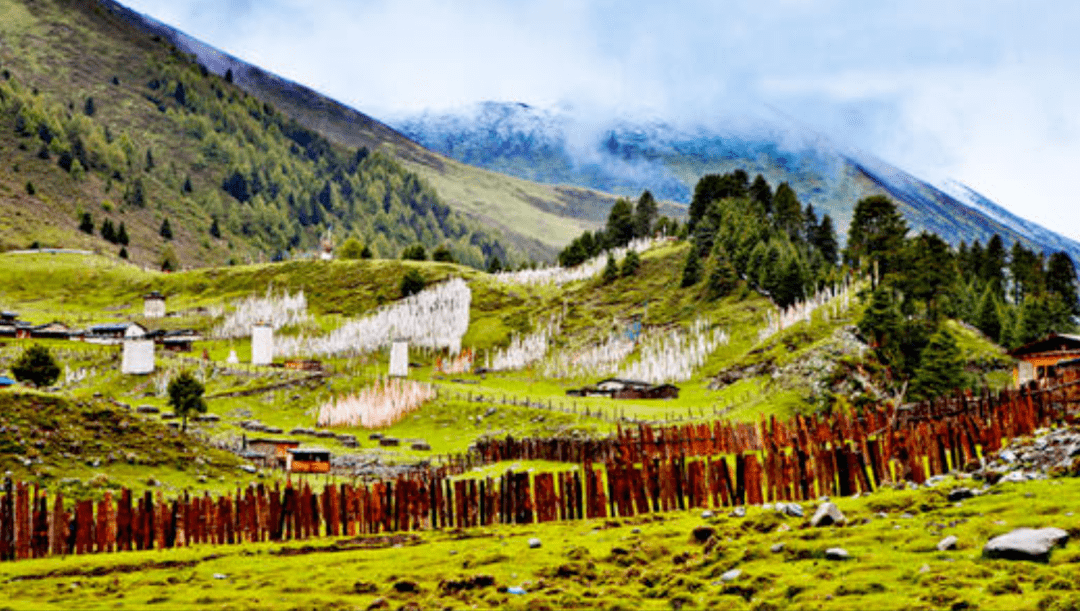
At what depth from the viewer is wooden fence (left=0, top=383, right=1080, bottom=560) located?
2555cm

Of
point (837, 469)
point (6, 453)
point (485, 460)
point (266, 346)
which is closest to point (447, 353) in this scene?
point (266, 346)

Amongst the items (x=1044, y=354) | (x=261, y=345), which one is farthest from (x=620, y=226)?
(x=1044, y=354)

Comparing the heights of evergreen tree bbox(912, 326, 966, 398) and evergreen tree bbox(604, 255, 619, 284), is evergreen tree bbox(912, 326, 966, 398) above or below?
below

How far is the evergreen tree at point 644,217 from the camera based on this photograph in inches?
7422

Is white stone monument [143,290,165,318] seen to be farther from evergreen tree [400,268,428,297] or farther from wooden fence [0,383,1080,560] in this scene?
wooden fence [0,383,1080,560]

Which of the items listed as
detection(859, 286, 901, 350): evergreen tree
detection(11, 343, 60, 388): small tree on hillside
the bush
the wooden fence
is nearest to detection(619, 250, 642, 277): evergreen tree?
the bush

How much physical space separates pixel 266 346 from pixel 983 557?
122495mm

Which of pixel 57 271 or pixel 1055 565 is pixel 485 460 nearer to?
pixel 1055 565

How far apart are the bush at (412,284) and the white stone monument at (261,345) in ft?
155

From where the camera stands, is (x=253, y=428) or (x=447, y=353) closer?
(x=253, y=428)

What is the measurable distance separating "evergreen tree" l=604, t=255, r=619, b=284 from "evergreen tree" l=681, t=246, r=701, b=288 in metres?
18.6

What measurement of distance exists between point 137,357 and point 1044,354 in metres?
96.3

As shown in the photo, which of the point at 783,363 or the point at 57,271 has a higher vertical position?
the point at 57,271

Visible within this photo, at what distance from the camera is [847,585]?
13.8 m
